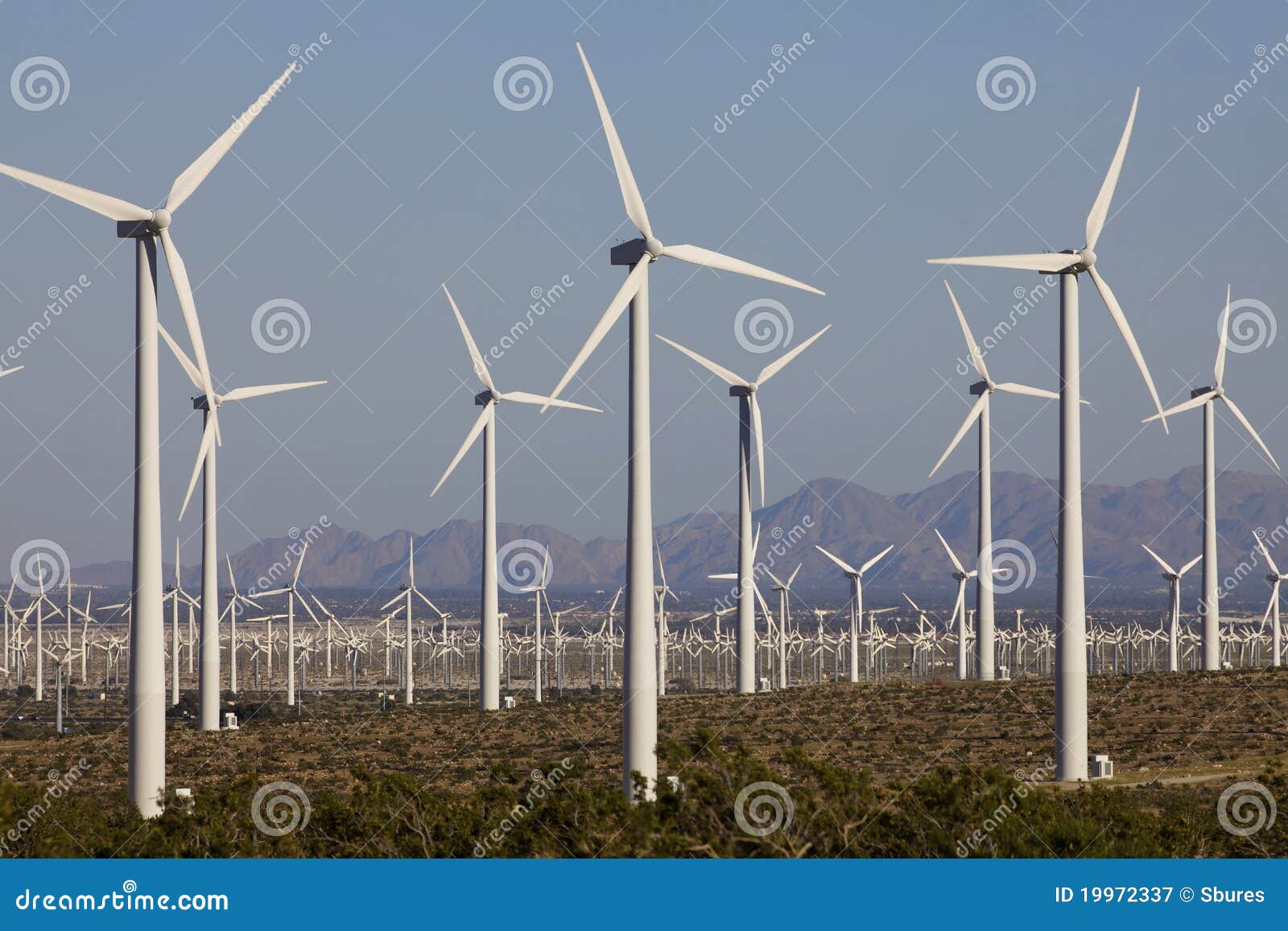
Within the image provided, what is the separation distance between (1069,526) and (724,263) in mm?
11535

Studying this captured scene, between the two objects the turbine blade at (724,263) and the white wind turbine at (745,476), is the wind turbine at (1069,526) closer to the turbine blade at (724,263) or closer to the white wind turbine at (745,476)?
the turbine blade at (724,263)

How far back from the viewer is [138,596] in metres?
35.6

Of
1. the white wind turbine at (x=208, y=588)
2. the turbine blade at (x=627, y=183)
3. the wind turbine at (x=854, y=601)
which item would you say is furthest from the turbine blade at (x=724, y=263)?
the wind turbine at (x=854, y=601)

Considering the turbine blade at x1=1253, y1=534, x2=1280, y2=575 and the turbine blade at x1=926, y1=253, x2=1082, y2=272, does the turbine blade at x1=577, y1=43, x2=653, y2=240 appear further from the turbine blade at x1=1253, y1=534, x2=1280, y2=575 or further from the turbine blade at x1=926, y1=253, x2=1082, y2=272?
the turbine blade at x1=1253, y1=534, x2=1280, y2=575

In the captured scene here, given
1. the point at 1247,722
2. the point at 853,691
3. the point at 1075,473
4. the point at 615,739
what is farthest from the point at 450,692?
the point at 1075,473

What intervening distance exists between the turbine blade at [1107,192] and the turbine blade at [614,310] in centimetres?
1495

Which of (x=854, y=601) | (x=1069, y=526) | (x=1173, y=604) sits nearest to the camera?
(x=1069, y=526)

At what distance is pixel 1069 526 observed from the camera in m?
43.7

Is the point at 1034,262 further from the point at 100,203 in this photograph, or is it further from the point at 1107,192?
the point at 100,203

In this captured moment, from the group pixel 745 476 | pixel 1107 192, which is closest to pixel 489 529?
pixel 745 476

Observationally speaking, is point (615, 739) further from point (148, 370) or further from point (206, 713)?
point (148, 370)

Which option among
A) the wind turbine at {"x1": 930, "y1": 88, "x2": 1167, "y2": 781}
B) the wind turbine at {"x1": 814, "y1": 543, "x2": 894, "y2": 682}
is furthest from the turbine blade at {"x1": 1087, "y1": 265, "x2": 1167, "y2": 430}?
the wind turbine at {"x1": 814, "y1": 543, "x2": 894, "y2": 682}

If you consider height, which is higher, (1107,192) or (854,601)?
(1107,192)

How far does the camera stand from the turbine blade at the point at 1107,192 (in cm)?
4769
